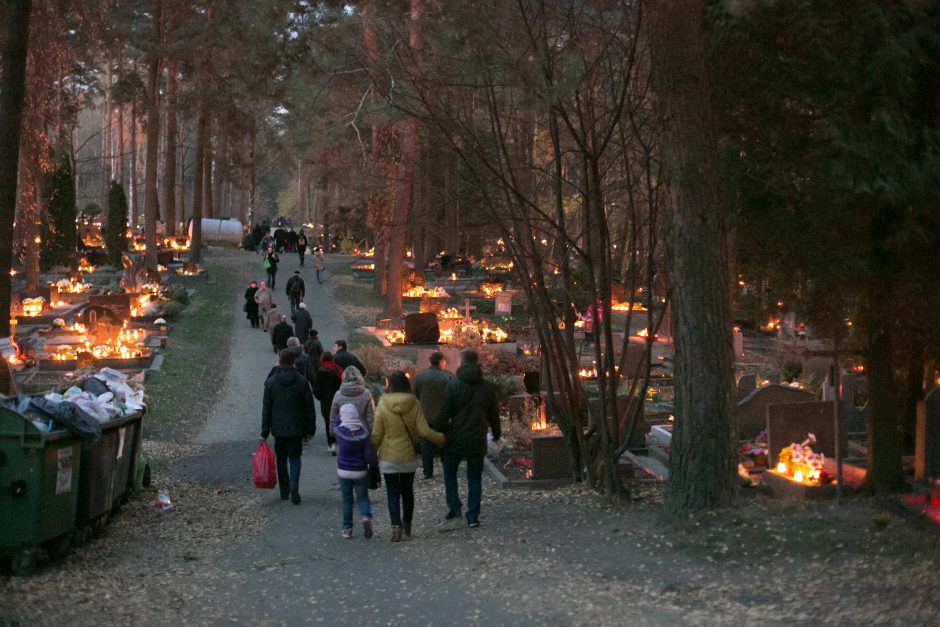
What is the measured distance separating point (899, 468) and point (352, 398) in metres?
5.70

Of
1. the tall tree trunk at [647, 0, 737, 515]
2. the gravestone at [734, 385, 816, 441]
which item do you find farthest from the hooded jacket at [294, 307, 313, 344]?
the tall tree trunk at [647, 0, 737, 515]

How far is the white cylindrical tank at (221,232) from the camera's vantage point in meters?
62.9

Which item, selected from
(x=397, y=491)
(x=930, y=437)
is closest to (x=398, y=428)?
(x=397, y=491)

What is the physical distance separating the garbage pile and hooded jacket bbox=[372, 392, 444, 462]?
2.51m

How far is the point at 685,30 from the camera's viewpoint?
996 cm

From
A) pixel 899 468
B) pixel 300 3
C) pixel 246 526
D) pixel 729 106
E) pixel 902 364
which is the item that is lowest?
pixel 246 526

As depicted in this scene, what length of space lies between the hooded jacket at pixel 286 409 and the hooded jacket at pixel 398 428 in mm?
2092

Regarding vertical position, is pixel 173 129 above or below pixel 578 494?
above

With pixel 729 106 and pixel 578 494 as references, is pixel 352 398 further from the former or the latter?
pixel 729 106

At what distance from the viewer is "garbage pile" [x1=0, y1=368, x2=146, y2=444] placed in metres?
9.70

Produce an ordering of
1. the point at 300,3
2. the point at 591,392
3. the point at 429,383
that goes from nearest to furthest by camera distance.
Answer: the point at 429,383 → the point at 300,3 → the point at 591,392

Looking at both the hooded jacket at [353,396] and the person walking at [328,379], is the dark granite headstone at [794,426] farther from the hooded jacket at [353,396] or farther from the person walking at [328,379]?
the person walking at [328,379]

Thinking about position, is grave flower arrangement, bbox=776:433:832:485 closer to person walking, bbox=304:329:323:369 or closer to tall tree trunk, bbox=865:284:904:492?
tall tree trunk, bbox=865:284:904:492

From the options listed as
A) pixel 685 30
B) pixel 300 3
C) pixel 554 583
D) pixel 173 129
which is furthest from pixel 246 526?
pixel 173 129
